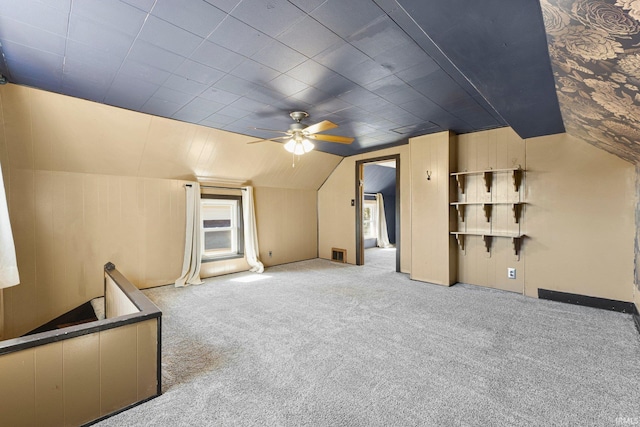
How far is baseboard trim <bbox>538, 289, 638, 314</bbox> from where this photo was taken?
10.6 ft

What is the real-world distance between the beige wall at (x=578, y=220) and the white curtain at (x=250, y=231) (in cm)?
442

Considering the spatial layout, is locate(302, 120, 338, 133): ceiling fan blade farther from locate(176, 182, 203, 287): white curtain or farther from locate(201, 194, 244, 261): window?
locate(201, 194, 244, 261): window

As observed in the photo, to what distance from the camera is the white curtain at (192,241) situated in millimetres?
4590

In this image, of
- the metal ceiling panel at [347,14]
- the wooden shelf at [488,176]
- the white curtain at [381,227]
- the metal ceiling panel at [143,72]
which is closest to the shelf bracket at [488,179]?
the wooden shelf at [488,176]

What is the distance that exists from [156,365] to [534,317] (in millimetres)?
3661

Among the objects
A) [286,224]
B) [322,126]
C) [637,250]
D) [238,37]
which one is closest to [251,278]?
[286,224]

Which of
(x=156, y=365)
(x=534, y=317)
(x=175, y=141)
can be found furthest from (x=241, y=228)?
(x=534, y=317)

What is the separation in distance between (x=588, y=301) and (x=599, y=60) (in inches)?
130

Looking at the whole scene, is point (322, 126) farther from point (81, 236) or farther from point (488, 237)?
point (81, 236)

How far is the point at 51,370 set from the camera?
151cm

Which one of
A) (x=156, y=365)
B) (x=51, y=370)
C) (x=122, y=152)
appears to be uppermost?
(x=122, y=152)

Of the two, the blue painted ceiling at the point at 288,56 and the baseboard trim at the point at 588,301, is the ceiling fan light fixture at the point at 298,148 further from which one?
the baseboard trim at the point at 588,301

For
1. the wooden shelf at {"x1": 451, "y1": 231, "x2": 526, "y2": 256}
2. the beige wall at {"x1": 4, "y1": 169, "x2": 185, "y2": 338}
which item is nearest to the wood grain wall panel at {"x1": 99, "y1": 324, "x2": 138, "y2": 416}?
the beige wall at {"x1": 4, "y1": 169, "x2": 185, "y2": 338}

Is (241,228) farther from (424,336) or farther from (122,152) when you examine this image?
(424,336)
